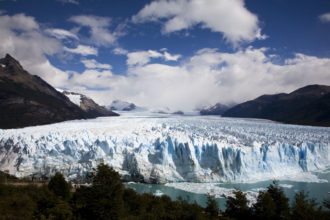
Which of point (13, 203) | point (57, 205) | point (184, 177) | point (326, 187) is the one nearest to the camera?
point (57, 205)

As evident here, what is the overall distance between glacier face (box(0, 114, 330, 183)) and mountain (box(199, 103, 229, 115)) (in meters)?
114

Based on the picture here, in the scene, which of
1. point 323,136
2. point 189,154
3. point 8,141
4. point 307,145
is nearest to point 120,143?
point 189,154

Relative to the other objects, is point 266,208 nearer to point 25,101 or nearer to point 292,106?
point 25,101

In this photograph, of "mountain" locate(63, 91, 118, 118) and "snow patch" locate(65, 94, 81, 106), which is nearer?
"mountain" locate(63, 91, 118, 118)

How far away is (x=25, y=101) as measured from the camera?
72.7 m

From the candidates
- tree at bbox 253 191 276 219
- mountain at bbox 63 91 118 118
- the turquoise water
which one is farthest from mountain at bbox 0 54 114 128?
Answer: tree at bbox 253 191 276 219

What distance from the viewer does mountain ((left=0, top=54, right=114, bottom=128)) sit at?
65750 mm

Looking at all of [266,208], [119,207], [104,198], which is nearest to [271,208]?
[266,208]

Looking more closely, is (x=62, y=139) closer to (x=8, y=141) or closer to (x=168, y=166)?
(x=8, y=141)

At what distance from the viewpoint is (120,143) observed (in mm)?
29984

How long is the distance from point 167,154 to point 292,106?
2976 inches

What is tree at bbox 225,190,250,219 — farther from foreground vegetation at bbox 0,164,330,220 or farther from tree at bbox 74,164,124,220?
tree at bbox 74,164,124,220

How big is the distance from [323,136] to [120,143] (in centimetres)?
1843

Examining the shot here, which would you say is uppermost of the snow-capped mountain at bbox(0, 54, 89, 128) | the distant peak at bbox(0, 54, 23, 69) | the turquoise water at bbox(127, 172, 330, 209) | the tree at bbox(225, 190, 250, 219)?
the distant peak at bbox(0, 54, 23, 69)
